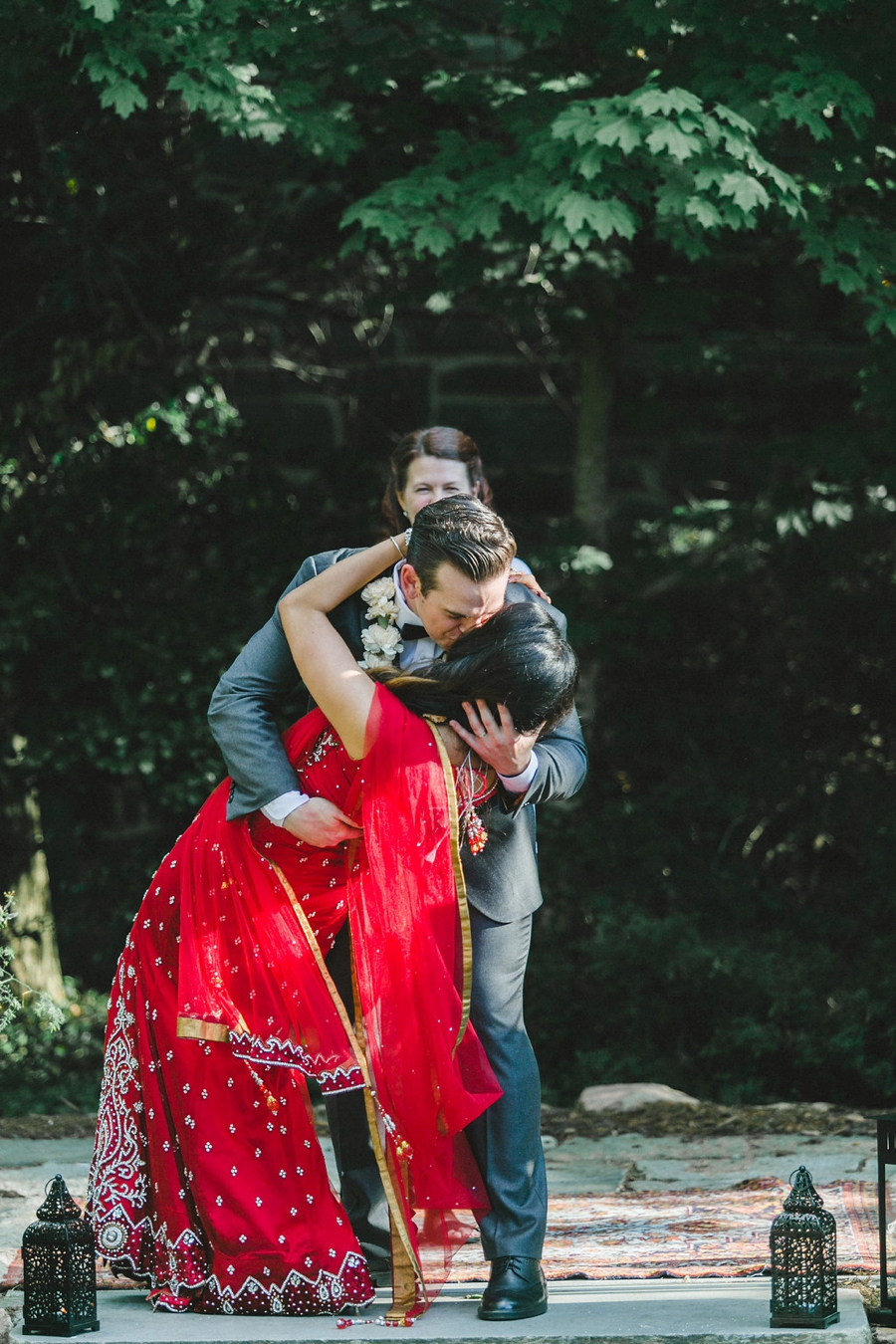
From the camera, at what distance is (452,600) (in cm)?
254

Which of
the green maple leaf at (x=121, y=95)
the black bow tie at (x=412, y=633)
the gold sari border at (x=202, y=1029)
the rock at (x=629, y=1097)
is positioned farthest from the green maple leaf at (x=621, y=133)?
the rock at (x=629, y=1097)

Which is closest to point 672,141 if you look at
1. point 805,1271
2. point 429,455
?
point 429,455

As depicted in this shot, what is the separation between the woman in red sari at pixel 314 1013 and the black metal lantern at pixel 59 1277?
139 mm

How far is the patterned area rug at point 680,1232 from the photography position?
3033mm

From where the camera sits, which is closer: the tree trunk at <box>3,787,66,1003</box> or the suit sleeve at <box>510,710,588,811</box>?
the suit sleeve at <box>510,710,588,811</box>

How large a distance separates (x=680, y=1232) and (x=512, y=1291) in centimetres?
81

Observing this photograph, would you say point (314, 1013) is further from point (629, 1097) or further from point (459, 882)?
point (629, 1097)

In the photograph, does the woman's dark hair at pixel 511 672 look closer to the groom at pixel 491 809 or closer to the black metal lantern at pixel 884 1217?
the groom at pixel 491 809

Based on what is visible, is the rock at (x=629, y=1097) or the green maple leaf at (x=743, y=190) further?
the rock at (x=629, y=1097)

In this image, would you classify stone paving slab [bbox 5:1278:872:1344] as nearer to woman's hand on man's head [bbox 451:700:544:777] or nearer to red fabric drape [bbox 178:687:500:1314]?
red fabric drape [bbox 178:687:500:1314]

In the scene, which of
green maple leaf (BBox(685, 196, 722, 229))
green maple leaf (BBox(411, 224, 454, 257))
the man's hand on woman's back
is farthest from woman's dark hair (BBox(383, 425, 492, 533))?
green maple leaf (BBox(411, 224, 454, 257))

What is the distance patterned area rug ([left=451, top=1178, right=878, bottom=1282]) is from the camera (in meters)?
3.03

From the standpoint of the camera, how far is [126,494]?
5.81 metres

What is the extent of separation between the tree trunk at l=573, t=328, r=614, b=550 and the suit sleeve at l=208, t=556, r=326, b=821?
3.30m
